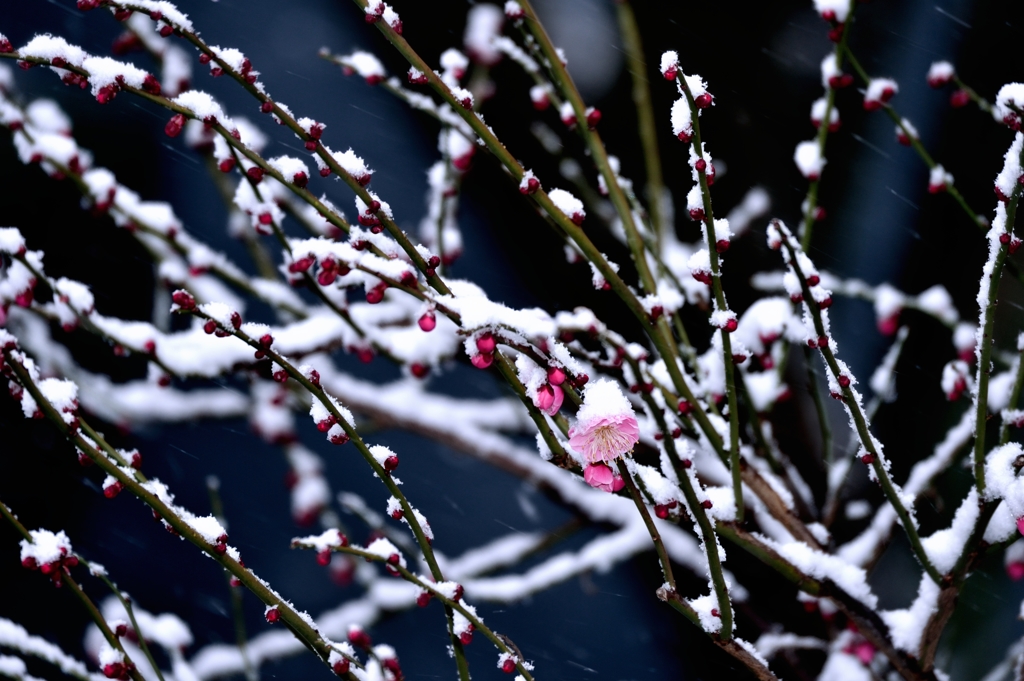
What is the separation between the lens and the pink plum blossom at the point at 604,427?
3.39ft

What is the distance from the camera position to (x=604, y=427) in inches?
41.1

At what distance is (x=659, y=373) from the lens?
158 cm

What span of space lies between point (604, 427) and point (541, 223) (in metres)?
2.36

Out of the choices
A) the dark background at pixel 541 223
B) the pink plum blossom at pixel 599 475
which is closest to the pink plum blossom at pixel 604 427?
the pink plum blossom at pixel 599 475

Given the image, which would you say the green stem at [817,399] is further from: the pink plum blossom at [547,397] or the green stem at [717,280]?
the pink plum blossom at [547,397]

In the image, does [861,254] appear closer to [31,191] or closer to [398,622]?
[398,622]

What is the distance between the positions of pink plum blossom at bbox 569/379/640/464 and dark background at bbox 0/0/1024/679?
1882 mm

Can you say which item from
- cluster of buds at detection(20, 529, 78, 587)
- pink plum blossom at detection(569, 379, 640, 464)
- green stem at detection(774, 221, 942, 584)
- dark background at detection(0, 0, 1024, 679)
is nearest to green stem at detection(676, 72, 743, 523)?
green stem at detection(774, 221, 942, 584)

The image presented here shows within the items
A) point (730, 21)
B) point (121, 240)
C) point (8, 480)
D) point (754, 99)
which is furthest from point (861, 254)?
point (8, 480)

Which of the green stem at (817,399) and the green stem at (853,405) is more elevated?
the green stem at (817,399)

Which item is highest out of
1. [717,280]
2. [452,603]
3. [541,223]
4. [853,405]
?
[541,223]

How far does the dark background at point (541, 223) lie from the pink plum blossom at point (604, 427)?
188 cm

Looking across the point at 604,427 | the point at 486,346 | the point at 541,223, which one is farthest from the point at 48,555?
the point at 541,223

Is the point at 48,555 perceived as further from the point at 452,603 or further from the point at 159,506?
the point at 452,603
